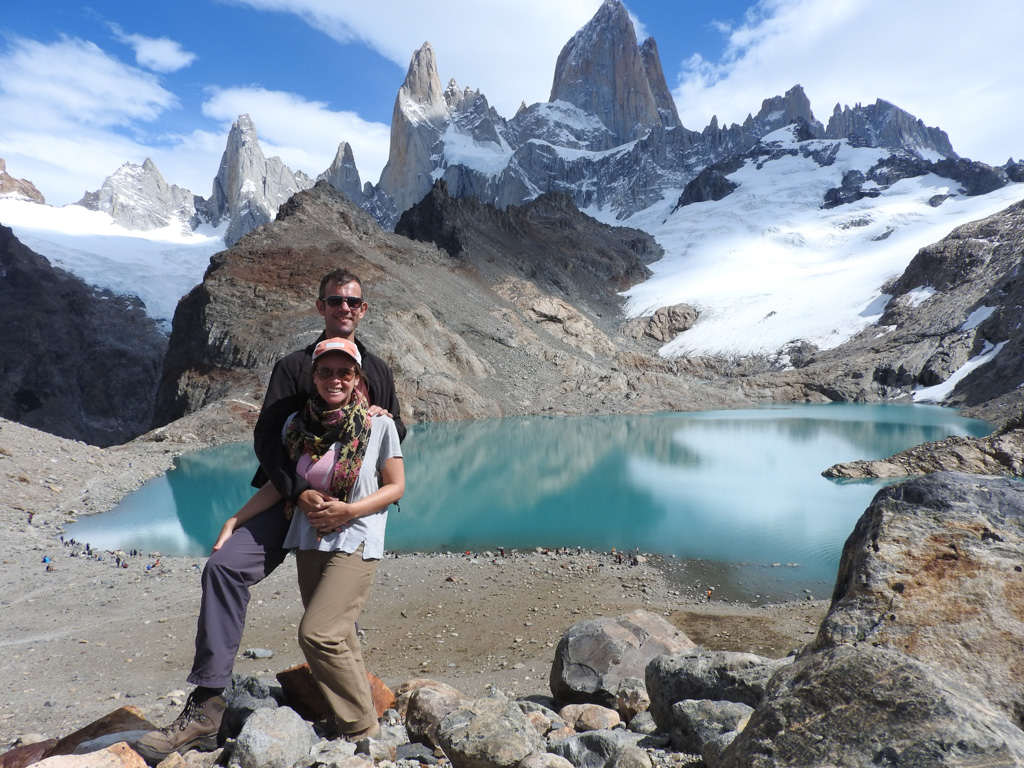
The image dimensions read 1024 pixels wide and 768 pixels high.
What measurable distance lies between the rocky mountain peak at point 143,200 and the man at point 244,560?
15875 centimetres

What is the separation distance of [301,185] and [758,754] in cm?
17042

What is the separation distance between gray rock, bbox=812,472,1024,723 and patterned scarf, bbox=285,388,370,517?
242cm

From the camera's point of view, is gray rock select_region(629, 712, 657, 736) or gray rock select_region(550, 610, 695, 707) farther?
gray rock select_region(550, 610, 695, 707)

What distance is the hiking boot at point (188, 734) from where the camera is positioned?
2.91 metres

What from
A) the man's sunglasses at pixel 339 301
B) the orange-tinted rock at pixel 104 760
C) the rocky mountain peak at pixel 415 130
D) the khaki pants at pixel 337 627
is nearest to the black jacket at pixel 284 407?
the man's sunglasses at pixel 339 301

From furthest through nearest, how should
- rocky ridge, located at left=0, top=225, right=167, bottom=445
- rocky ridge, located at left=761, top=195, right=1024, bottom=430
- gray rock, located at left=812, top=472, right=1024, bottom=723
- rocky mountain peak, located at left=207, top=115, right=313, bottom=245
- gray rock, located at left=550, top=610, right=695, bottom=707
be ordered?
rocky mountain peak, located at left=207, top=115, right=313, bottom=245 < rocky ridge, located at left=0, top=225, right=167, bottom=445 < rocky ridge, located at left=761, top=195, right=1024, bottom=430 < gray rock, located at left=550, top=610, right=695, bottom=707 < gray rock, located at left=812, top=472, right=1024, bottom=723

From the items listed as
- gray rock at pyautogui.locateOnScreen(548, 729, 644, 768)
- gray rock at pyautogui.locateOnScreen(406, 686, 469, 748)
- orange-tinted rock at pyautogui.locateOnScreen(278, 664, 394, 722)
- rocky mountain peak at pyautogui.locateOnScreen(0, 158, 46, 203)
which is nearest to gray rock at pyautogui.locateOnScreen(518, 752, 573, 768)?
gray rock at pyautogui.locateOnScreen(548, 729, 644, 768)

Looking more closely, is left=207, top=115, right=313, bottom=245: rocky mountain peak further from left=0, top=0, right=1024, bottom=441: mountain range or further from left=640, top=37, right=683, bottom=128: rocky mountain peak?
left=640, top=37, right=683, bottom=128: rocky mountain peak

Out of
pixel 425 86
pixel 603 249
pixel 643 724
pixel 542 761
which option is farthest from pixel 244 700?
pixel 425 86

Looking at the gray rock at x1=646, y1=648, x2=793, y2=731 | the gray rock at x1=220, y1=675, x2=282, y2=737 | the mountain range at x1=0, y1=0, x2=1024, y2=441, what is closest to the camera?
the gray rock at x1=220, y1=675, x2=282, y2=737

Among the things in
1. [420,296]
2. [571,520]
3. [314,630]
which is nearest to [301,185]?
[420,296]

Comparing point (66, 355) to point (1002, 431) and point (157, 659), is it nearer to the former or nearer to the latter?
point (157, 659)

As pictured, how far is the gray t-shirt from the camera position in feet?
11.0

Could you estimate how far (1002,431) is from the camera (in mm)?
21484
